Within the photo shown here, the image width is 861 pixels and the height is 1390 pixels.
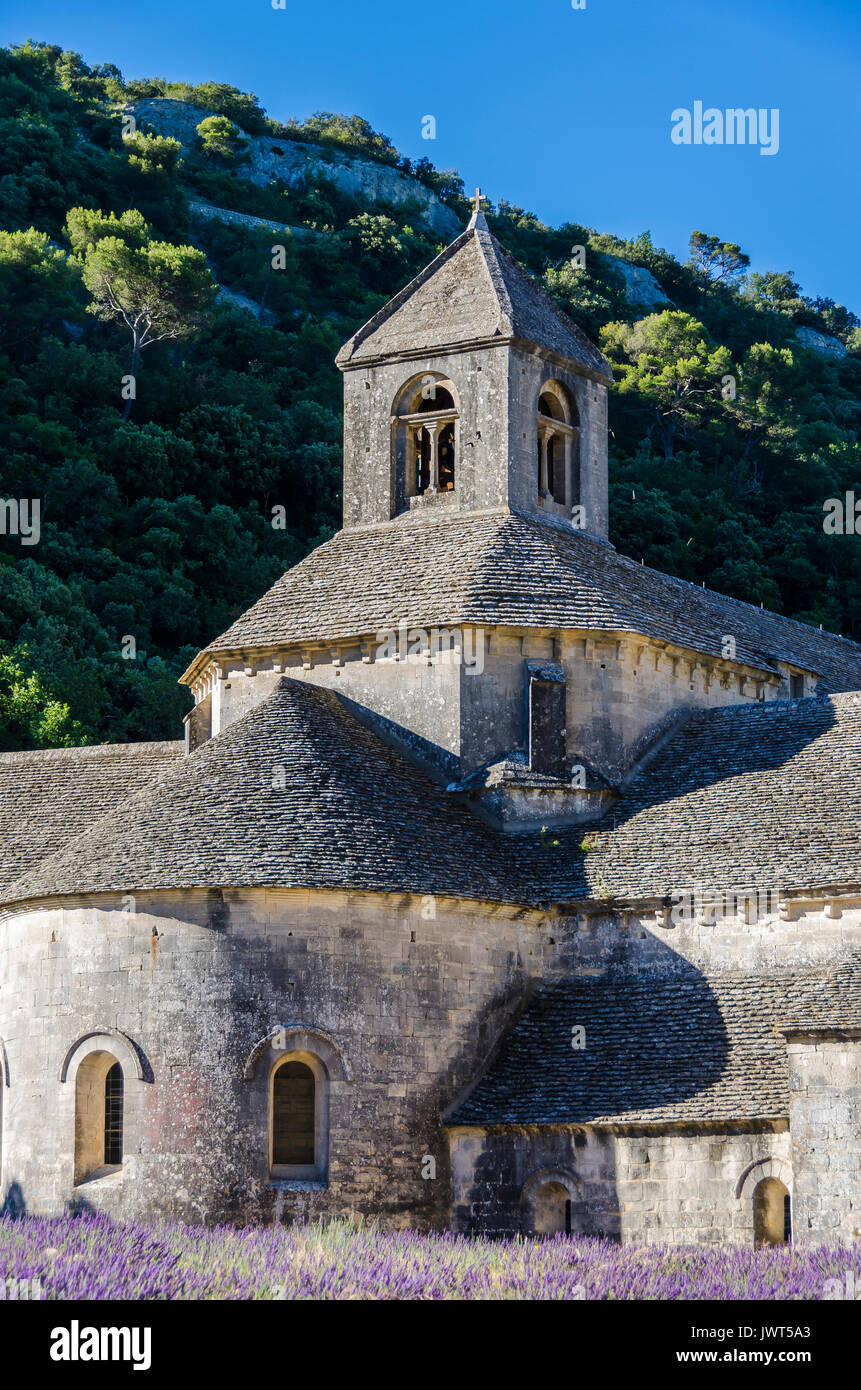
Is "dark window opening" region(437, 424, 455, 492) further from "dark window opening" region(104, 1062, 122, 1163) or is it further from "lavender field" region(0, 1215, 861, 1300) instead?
"lavender field" region(0, 1215, 861, 1300)

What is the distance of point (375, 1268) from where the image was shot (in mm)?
17672

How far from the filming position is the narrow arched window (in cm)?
Result: 2511

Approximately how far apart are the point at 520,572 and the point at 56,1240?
14.5 meters

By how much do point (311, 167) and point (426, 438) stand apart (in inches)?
2921

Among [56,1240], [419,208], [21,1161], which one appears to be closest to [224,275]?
[419,208]

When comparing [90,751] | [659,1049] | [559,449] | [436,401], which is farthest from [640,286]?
[659,1049]

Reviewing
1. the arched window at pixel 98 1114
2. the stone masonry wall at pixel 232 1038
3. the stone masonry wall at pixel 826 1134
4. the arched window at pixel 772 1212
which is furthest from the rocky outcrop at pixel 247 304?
the stone masonry wall at pixel 826 1134

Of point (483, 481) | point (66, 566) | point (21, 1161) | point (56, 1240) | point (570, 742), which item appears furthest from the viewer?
point (66, 566)

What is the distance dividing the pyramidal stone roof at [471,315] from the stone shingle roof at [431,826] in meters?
7.41

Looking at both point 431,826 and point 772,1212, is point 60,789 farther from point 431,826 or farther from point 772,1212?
point 772,1212

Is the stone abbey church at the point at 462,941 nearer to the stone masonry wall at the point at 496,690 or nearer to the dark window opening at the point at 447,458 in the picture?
the stone masonry wall at the point at 496,690

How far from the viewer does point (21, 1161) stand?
85.0ft

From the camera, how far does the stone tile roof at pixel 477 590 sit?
99.1ft
